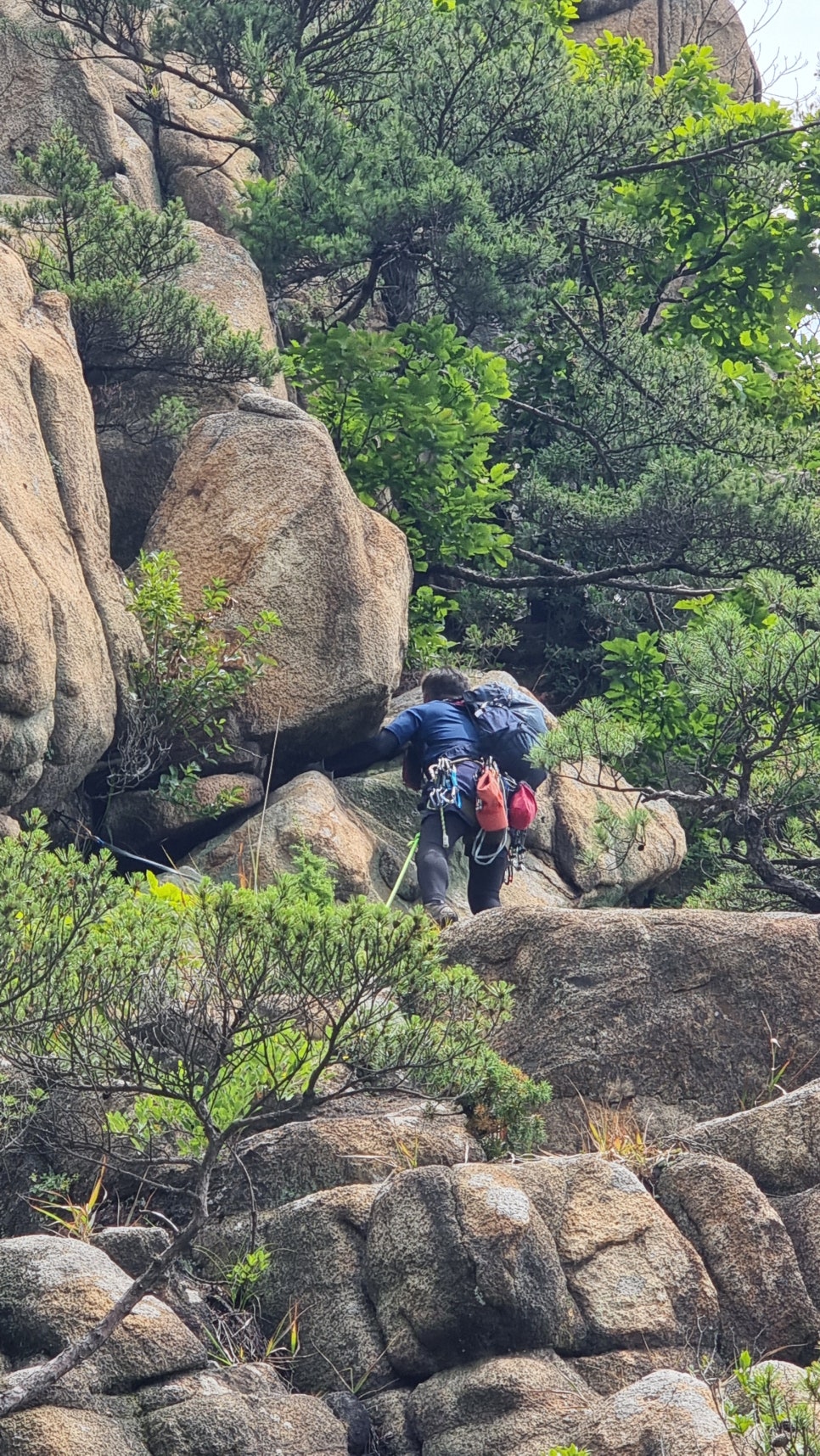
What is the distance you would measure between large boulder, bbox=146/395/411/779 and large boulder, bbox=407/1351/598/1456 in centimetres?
615

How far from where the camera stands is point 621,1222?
282 inches

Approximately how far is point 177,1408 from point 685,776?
10031mm

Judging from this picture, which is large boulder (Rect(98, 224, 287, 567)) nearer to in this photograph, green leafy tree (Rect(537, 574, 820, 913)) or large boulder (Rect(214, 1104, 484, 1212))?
green leafy tree (Rect(537, 574, 820, 913))

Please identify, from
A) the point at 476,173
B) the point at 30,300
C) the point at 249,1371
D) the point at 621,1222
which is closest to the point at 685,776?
the point at 476,173

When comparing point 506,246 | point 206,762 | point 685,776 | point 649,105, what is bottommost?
point 685,776

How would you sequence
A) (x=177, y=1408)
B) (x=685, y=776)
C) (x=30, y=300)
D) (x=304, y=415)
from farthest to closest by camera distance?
(x=685, y=776), (x=304, y=415), (x=30, y=300), (x=177, y=1408)

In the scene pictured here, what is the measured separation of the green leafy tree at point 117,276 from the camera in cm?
1264

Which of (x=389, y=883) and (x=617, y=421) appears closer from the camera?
(x=389, y=883)

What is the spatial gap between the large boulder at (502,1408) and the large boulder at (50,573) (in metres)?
4.55

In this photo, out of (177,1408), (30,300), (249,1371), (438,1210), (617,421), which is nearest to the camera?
(177,1408)

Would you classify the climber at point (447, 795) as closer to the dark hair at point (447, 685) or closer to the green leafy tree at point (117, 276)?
the dark hair at point (447, 685)

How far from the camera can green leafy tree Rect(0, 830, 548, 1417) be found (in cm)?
604

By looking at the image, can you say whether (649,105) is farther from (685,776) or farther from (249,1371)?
(249,1371)

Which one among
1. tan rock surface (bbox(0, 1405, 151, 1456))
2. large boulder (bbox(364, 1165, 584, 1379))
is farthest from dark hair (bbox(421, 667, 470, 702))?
tan rock surface (bbox(0, 1405, 151, 1456))
